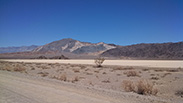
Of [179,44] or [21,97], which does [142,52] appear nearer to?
[179,44]

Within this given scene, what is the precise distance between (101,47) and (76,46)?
94.0ft

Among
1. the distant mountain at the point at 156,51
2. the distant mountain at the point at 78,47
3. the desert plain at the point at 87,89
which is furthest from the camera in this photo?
the distant mountain at the point at 78,47

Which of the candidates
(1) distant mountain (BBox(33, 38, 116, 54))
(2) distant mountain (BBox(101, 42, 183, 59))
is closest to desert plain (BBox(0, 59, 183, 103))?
(2) distant mountain (BBox(101, 42, 183, 59))

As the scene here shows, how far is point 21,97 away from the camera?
8102 millimetres

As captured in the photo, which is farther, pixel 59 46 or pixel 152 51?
pixel 59 46

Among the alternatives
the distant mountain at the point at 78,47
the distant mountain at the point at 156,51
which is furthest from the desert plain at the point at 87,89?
the distant mountain at the point at 78,47

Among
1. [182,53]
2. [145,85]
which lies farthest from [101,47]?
[145,85]

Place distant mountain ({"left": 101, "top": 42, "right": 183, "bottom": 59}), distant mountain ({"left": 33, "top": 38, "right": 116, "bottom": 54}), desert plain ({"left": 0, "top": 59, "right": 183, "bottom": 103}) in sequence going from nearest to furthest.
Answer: desert plain ({"left": 0, "top": 59, "right": 183, "bottom": 103}) → distant mountain ({"left": 101, "top": 42, "right": 183, "bottom": 59}) → distant mountain ({"left": 33, "top": 38, "right": 116, "bottom": 54})

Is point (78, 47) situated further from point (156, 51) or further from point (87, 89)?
point (87, 89)

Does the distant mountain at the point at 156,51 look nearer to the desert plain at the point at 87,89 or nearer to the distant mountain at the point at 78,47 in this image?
the distant mountain at the point at 78,47

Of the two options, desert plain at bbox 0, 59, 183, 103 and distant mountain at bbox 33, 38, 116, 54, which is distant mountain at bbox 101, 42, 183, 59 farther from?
desert plain at bbox 0, 59, 183, 103

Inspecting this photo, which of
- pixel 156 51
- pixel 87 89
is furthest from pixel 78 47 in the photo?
pixel 87 89

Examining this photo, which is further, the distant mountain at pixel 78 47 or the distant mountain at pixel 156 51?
the distant mountain at pixel 78 47

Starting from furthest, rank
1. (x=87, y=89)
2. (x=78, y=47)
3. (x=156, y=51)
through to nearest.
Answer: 1. (x=78, y=47)
2. (x=156, y=51)
3. (x=87, y=89)
